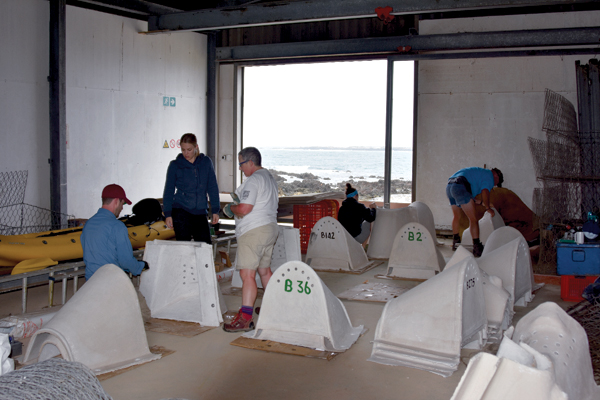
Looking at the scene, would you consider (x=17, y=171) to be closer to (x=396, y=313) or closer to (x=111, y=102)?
(x=111, y=102)

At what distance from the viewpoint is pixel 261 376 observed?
12.8ft

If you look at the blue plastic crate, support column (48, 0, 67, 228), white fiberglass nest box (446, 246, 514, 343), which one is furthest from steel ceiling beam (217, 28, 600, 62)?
white fiberglass nest box (446, 246, 514, 343)

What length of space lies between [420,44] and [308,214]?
463 cm

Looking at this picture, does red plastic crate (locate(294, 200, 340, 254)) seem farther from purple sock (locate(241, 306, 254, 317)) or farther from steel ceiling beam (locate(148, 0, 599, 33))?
purple sock (locate(241, 306, 254, 317))

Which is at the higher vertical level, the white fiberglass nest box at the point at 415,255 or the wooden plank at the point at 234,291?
the white fiberglass nest box at the point at 415,255

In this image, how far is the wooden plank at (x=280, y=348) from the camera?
168 inches

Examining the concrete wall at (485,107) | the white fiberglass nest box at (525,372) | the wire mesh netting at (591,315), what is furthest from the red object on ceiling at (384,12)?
the white fiberglass nest box at (525,372)

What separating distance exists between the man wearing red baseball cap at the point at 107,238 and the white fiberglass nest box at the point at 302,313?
4.18ft

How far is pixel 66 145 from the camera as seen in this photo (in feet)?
30.7

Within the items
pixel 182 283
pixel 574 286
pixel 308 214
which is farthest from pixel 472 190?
pixel 182 283

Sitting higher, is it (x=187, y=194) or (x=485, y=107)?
(x=485, y=107)

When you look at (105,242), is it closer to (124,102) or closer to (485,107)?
(124,102)

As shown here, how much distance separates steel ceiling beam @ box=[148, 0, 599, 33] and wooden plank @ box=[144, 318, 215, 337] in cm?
555

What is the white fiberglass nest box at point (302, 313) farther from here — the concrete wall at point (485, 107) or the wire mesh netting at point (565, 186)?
the concrete wall at point (485, 107)
